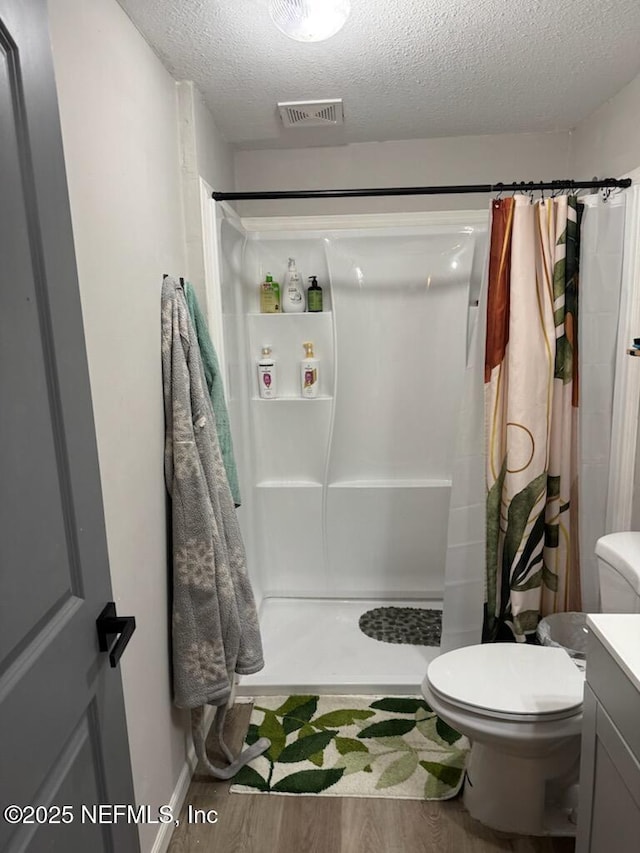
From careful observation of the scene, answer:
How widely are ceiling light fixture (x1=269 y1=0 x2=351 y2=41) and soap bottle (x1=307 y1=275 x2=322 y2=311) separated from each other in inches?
50.6

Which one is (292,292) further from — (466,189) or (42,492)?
(42,492)

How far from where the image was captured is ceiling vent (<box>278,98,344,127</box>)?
1.94 metres

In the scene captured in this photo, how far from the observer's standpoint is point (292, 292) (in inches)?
102

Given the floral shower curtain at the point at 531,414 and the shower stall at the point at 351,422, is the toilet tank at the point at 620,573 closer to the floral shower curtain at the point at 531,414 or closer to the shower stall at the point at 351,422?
the floral shower curtain at the point at 531,414

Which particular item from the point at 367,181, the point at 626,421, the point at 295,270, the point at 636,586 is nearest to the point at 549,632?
the point at 636,586

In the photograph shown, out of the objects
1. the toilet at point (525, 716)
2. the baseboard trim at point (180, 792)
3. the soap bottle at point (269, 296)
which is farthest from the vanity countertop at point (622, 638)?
the soap bottle at point (269, 296)

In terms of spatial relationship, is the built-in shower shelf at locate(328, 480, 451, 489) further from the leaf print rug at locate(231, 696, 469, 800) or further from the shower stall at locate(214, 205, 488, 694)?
the leaf print rug at locate(231, 696, 469, 800)

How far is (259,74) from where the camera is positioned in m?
1.71

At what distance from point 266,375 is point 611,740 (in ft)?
6.43

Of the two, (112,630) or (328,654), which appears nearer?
(112,630)

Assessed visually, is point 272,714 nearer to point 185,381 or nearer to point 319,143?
point 185,381

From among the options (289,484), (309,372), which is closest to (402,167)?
(309,372)

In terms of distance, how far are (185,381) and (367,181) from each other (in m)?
1.51

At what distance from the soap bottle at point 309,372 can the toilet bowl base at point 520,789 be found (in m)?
1.60
